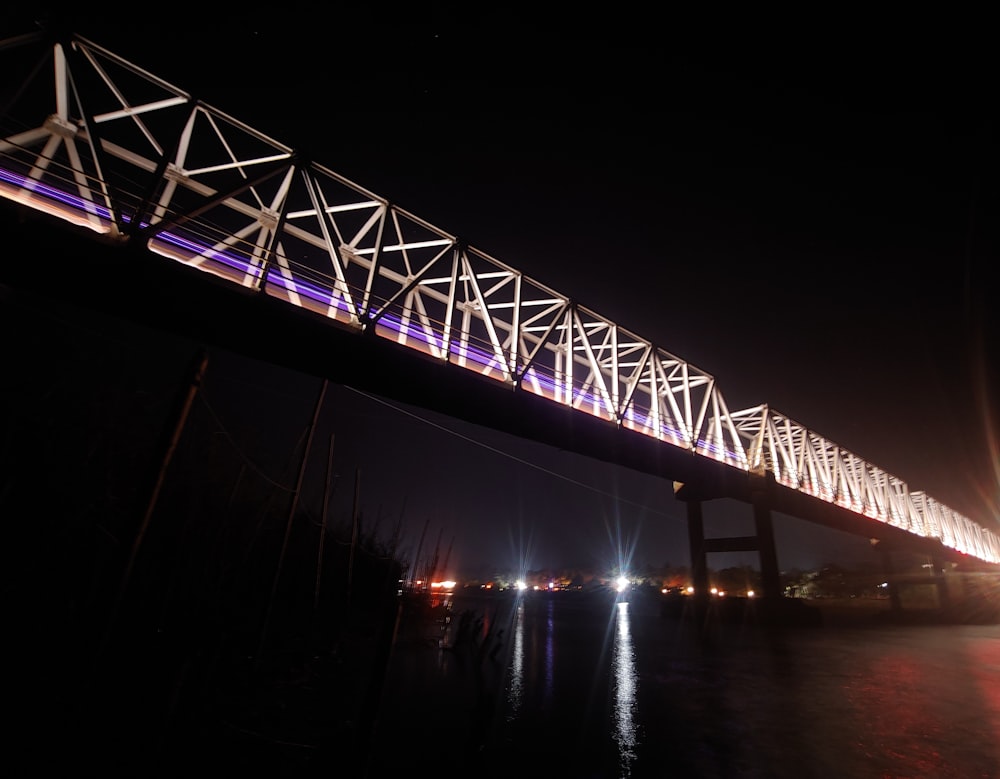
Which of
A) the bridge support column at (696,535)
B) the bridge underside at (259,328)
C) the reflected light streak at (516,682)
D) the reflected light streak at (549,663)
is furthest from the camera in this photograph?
the bridge support column at (696,535)

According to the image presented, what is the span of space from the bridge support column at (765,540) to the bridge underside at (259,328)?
57.4 feet

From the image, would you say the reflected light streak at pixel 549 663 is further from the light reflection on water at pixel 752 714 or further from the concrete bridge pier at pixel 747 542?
the concrete bridge pier at pixel 747 542

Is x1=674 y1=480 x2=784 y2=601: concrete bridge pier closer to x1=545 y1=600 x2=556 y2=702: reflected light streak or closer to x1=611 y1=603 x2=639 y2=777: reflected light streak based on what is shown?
x1=611 y1=603 x2=639 y2=777: reflected light streak

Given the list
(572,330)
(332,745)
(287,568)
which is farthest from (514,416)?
(287,568)

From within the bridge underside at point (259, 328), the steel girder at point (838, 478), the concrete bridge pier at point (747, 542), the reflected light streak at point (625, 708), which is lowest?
the reflected light streak at point (625, 708)

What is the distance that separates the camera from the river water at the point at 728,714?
11711 mm

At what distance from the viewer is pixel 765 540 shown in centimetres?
3612

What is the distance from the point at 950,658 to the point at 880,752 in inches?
990

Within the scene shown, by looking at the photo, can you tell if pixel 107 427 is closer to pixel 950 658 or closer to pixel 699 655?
pixel 699 655

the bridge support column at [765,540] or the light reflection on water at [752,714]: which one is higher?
the bridge support column at [765,540]

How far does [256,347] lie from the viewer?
14.9 meters

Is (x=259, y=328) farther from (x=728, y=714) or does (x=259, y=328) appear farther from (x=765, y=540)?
(x=765, y=540)

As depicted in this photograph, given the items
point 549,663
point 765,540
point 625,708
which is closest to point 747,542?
point 765,540

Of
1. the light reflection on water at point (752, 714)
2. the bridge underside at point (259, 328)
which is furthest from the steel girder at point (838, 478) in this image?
the bridge underside at point (259, 328)
